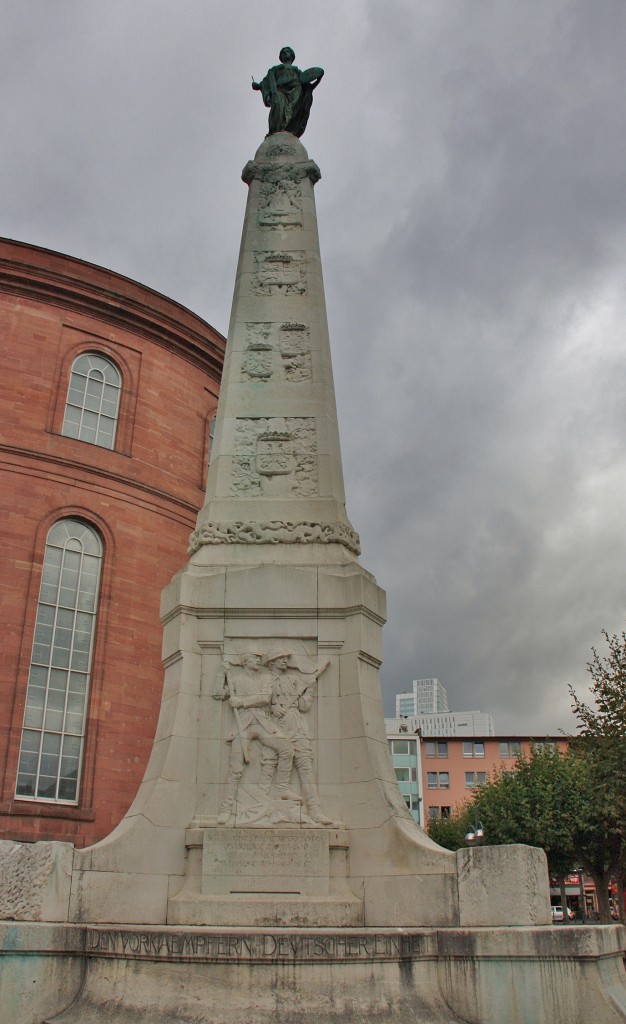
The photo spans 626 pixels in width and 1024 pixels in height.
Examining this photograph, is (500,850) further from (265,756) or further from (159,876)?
(159,876)

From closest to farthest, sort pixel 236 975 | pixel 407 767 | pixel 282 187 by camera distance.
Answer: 1. pixel 236 975
2. pixel 282 187
3. pixel 407 767

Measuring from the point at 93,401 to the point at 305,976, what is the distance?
21.3m

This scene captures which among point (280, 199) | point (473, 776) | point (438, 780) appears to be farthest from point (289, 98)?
point (473, 776)

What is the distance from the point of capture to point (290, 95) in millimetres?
13414

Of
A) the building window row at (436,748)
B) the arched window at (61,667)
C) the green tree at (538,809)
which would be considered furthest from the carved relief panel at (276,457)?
the building window row at (436,748)

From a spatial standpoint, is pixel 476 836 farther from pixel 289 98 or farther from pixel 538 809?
pixel 289 98

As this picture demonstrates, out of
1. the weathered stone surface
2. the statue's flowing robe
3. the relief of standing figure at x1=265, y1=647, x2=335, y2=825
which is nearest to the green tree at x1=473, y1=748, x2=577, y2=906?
the relief of standing figure at x1=265, y1=647, x2=335, y2=825

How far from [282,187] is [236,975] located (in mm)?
10034

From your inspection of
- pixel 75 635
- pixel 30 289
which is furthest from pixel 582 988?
pixel 30 289

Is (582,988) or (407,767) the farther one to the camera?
(407,767)

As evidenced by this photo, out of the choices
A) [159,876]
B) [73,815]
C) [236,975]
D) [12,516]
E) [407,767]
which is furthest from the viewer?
[407,767]

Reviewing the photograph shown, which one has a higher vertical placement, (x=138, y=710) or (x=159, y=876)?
(x=138, y=710)

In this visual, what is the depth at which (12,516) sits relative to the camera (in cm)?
2277

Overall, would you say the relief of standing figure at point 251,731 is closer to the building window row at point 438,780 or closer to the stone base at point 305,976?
the stone base at point 305,976
